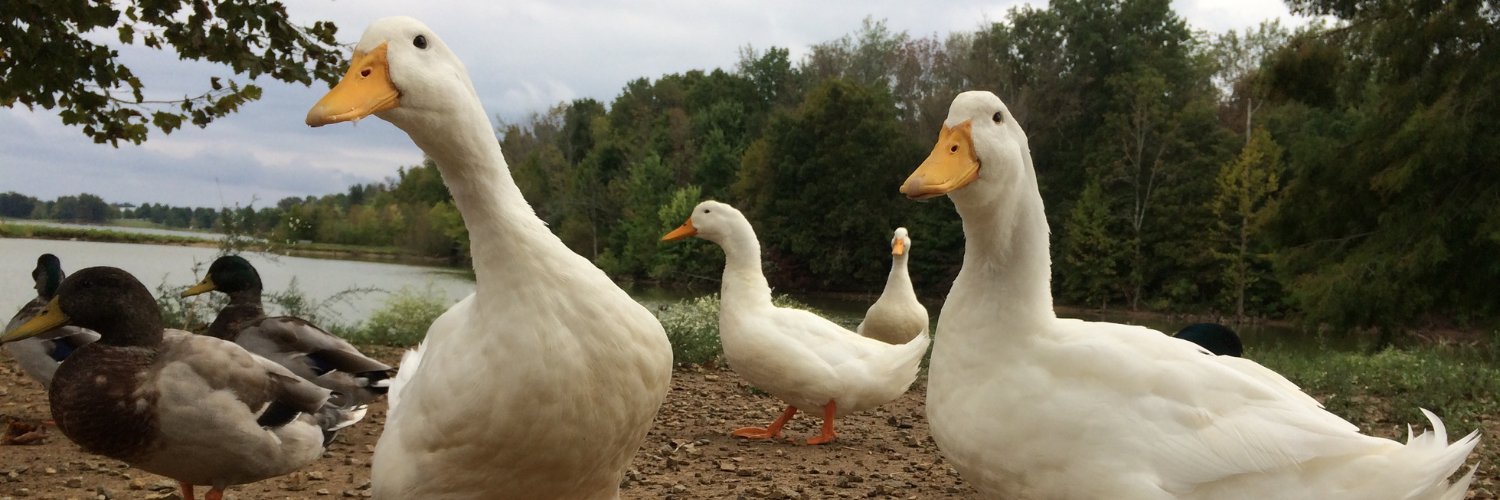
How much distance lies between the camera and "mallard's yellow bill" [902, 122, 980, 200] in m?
2.50

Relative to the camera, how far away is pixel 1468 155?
1564 cm

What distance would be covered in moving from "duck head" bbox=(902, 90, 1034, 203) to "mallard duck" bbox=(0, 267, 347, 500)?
3.00 metres

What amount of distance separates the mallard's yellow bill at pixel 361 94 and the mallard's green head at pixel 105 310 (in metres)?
2.51

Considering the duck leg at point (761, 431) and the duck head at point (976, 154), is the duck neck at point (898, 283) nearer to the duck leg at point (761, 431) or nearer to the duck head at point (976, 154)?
the duck leg at point (761, 431)

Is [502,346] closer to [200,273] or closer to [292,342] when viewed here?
[292,342]

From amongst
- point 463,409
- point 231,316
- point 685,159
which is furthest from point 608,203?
point 463,409

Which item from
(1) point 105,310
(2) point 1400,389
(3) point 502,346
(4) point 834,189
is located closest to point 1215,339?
(2) point 1400,389

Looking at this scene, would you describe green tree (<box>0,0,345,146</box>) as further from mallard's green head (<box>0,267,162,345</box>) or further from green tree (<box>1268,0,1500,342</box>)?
green tree (<box>1268,0,1500,342</box>)

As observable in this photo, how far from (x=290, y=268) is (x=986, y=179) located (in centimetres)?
1654

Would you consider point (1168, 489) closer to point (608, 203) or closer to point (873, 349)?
point (873, 349)

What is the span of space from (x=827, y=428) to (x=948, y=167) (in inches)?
147

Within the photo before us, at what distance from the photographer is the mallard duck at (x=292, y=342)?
5184 mm

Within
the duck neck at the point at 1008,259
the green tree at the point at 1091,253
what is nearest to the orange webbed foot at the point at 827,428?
the duck neck at the point at 1008,259

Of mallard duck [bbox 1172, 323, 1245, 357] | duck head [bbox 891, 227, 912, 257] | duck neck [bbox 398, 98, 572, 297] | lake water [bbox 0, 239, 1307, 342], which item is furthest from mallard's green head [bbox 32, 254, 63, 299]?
mallard duck [bbox 1172, 323, 1245, 357]
